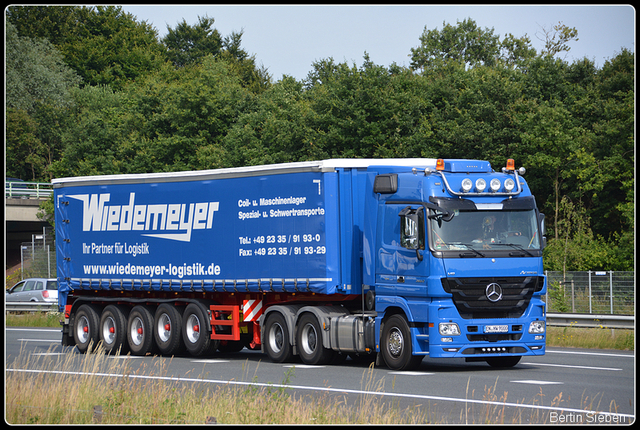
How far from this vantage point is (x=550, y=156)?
38406 mm

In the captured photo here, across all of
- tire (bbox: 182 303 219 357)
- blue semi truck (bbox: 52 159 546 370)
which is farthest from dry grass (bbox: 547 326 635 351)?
tire (bbox: 182 303 219 357)

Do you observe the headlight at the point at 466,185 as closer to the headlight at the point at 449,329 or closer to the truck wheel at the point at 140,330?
the headlight at the point at 449,329

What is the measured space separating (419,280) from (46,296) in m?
26.3

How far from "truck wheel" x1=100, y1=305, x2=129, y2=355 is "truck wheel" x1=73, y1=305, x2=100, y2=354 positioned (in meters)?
0.16

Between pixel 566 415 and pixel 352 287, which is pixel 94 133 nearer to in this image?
pixel 352 287

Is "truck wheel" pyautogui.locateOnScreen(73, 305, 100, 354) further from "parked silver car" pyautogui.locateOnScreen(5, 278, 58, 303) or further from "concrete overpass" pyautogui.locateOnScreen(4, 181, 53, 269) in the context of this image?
"concrete overpass" pyautogui.locateOnScreen(4, 181, 53, 269)

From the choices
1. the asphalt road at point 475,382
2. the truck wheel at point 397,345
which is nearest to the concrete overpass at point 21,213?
the asphalt road at point 475,382

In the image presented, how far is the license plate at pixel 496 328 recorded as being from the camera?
1498cm

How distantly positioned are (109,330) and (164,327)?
1720 mm

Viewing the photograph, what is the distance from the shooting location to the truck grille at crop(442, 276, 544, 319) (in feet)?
48.6

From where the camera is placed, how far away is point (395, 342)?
15.4 metres

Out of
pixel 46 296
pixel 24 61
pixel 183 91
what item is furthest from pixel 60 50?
pixel 46 296

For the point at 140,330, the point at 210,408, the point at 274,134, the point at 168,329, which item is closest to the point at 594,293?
the point at 168,329

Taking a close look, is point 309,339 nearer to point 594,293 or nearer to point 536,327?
point 536,327
